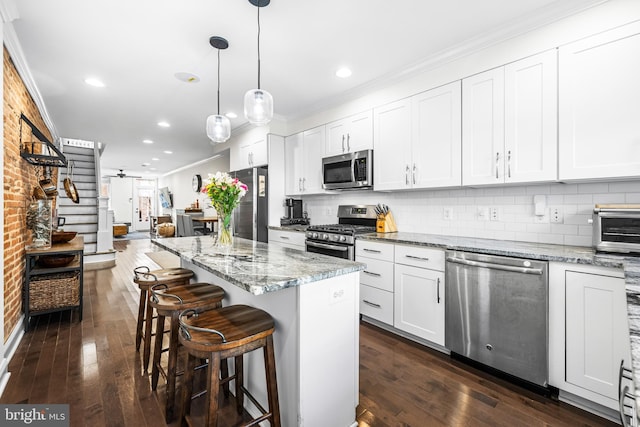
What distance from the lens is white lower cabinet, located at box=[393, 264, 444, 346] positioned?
8.02ft

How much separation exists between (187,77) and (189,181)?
7464mm

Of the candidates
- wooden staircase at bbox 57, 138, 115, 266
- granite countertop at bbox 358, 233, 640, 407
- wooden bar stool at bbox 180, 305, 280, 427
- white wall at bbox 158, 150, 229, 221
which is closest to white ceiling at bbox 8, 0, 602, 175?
granite countertop at bbox 358, 233, 640, 407

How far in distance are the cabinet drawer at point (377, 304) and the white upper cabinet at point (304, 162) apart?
1.59 m

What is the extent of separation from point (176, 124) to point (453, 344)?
16.7ft

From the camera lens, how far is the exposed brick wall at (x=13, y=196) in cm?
243

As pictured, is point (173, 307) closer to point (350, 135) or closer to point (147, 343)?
point (147, 343)

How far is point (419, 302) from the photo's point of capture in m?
2.58

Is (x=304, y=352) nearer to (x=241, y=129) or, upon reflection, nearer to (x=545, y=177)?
(x=545, y=177)

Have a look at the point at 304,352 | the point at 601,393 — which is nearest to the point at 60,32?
the point at 304,352

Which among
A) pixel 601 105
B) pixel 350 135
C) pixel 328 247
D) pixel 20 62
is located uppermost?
pixel 20 62

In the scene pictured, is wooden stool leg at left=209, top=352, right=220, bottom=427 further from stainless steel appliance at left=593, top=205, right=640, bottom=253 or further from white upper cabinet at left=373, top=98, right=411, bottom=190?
white upper cabinet at left=373, top=98, right=411, bottom=190

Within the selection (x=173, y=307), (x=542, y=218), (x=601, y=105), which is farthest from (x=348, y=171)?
(x=173, y=307)

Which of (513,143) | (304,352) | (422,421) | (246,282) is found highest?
(513,143)

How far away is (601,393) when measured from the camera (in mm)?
1702
